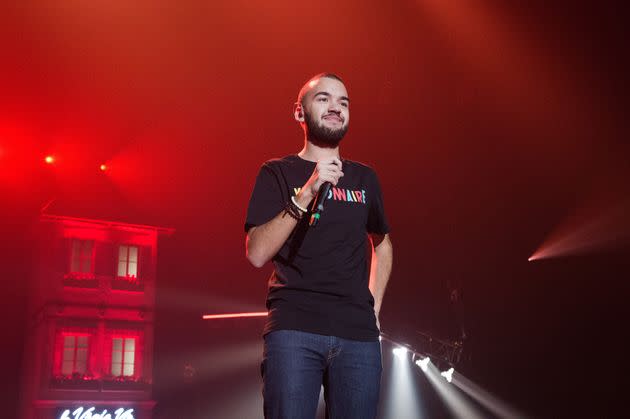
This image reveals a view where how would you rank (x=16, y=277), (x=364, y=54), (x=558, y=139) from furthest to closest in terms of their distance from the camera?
(x=16, y=277) → (x=558, y=139) → (x=364, y=54)

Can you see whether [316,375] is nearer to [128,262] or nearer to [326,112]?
[326,112]

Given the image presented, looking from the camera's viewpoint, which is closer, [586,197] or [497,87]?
[497,87]

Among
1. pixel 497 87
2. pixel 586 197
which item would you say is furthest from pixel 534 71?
pixel 586 197

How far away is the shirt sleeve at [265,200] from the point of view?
303 cm

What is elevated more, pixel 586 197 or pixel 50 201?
pixel 50 201

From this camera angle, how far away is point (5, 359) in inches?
863

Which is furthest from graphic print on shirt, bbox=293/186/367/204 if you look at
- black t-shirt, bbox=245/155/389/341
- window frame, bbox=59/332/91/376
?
window frame, bbox=59/332/91/376

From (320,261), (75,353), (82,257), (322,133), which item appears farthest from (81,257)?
(320,261)

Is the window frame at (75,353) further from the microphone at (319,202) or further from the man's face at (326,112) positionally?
the microphone at (319,202)

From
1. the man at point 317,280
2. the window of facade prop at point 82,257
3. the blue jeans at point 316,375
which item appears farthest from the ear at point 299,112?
the window of facade prop at point 82,257

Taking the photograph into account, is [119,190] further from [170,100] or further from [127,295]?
[170,100]

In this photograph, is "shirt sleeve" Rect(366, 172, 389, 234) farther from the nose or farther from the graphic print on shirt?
the nose

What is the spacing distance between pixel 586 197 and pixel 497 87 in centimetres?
367

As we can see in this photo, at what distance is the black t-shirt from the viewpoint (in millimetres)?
2834
